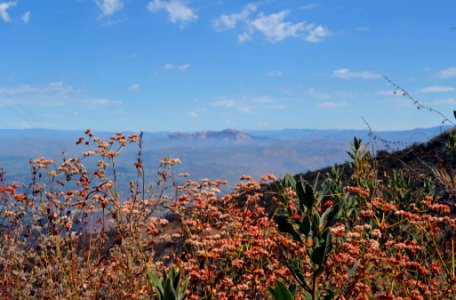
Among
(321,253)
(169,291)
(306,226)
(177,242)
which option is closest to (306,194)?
(306,226)

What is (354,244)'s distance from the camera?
3.83 meters

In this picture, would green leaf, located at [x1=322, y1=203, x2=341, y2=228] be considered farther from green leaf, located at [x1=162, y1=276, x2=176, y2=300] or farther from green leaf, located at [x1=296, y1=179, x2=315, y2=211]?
green leaf, located at [x1=162, y1=276, x2=176, y2=300]

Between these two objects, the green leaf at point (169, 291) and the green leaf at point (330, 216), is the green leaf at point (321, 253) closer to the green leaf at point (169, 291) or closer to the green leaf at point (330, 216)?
the green leaf at point (330, 216)

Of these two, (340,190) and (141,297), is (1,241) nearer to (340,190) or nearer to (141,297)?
(141,297)

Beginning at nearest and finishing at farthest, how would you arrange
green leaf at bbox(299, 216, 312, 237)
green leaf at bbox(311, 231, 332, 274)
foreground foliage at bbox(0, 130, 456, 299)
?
green leaf at bbox(311, 231, 332, 274)
green leaf at bbox(299, 216, 312, 237)
foreground foliage at bbox(0, 130, 456, 299)

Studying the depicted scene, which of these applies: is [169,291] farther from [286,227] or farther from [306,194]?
[306,194]

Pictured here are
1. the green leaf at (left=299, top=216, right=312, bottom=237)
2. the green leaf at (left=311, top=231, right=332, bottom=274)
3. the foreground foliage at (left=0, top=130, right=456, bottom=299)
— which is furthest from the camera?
the foreground foliage at (left=0, top=130, right=456, bottom=299)

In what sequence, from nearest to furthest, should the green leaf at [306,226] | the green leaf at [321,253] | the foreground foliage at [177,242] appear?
the green leaf at [321,253] < the green leaf at [306,226] < the foreground foliage at [177,242]

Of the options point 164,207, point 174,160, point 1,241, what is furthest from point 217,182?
point 1,241

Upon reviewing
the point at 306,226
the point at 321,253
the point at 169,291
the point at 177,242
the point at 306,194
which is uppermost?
the point at 306,194

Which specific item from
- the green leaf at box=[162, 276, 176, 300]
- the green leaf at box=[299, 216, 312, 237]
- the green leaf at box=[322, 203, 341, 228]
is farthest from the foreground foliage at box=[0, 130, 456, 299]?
the green leaf at box=[162, 276, 176, 300]

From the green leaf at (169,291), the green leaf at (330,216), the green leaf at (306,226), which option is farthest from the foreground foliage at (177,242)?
the green leaf at (169,291)

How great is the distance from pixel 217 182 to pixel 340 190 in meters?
1.82

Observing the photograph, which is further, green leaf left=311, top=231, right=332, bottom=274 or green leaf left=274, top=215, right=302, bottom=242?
green leaf left=274, top=215, right=302, bottom=242
